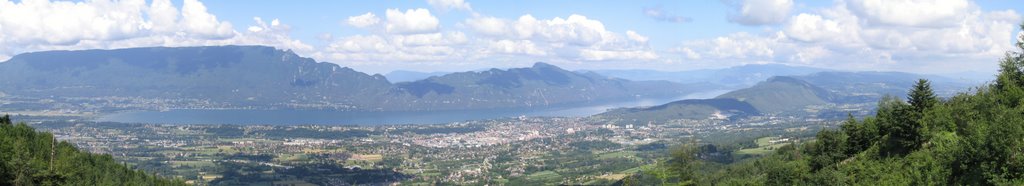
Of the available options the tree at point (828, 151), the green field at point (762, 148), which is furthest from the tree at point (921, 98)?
the green field at point (762, 148)

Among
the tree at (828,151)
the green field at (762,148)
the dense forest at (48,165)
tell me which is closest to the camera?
the dense forest at (48,165)

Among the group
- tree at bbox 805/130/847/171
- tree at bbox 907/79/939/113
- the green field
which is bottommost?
the green field

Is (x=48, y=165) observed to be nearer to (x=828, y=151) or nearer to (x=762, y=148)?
(x=828, y=151)

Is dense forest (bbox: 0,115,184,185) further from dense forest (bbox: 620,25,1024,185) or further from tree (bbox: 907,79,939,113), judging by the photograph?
tree (bbox: 907,79,939,113)

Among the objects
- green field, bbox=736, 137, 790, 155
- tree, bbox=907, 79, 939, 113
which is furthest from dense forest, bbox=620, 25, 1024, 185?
green field, bbox=736, 137, 790, 155

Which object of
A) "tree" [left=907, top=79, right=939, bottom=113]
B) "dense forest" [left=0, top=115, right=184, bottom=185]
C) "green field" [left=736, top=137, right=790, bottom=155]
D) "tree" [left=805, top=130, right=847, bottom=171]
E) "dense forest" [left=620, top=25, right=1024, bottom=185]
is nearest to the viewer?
"dense forest" [left=620, top=25, right=1024, bottom=185]

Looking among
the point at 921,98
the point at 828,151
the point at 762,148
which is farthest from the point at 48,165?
the point at 762,148

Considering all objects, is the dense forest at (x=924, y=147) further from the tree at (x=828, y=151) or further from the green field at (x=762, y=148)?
the green field at (x=762, y=148)
